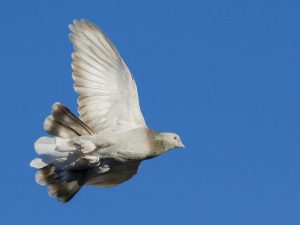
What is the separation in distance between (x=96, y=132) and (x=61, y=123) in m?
0.87

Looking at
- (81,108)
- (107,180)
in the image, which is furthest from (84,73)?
(107,180)

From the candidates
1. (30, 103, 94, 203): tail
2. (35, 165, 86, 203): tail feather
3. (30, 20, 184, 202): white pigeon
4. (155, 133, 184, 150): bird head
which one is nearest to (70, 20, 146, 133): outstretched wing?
(30, 20, 184, 202): white pigeon

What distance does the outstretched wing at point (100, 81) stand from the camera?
72.2 feet

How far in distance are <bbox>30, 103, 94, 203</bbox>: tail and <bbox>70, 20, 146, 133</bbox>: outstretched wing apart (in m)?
0.66

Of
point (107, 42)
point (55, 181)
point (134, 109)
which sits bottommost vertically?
point (55, 181)

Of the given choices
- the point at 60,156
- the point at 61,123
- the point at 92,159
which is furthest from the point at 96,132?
the point at 92,159

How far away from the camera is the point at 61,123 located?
70.2 feet

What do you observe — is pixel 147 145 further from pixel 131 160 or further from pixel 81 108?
pixel 81 108

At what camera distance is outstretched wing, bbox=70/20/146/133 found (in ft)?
72.2

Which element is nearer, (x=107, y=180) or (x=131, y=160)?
(x=131, y=160)

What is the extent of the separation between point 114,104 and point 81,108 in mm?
688

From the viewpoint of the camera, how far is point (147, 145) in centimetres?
2106

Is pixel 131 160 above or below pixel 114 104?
below

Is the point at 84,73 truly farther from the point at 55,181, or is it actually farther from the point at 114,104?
the point at 55,181
